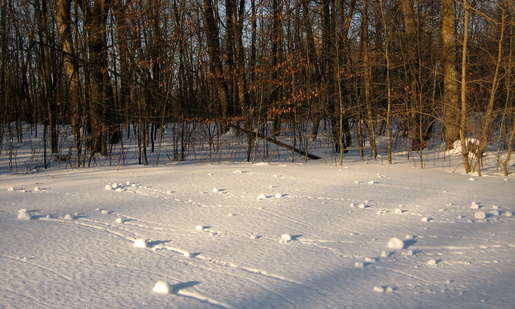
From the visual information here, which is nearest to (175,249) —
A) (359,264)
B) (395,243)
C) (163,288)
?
(163,288)

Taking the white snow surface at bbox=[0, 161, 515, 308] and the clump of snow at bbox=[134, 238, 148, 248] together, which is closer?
the white snow surface at bbox=[0, 161, 515, 308]

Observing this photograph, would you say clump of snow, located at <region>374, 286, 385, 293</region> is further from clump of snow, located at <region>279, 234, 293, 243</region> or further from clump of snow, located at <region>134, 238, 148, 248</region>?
clump of snow, located at <region>134, 238, 148, 248</region>

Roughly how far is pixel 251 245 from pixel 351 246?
72cm

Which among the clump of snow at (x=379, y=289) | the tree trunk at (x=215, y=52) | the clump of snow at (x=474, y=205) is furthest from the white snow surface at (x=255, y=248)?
the tree trunk at (x=215, y=52)

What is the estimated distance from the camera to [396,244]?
2.91 m

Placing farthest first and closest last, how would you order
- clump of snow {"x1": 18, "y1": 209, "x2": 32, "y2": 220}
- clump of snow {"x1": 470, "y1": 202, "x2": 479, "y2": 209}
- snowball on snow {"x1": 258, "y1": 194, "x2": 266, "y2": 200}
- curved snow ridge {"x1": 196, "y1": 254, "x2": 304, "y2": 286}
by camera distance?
snowball on snow {"x1": 258, "y1": 194, "x2": 266, "y2": 200} < clump of snow {"x1": 470, "y1": 202, "x2": 479, "y2": 209} < clump of snow {"x1": 18, "y1": 209, "x2": 32, "y2": 220} < curved snow ridge {"x1": 196, "y1": 254, "x2": 304, "y2": 286}

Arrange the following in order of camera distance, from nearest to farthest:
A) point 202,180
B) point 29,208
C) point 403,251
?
point 403,251
point 29,208
point 202,180

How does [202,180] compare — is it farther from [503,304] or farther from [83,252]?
[503,304]

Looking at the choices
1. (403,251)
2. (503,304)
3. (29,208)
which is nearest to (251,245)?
(403,251)

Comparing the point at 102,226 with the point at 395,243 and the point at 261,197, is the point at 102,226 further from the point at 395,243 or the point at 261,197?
the point at 395,243

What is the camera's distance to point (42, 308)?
1.91m

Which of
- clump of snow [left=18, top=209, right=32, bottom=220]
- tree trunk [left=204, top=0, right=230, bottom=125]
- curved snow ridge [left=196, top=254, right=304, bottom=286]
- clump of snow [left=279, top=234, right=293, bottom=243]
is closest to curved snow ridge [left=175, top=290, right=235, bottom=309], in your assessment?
curved snow ridge [left=196, top=254, right=304, bottom=286]

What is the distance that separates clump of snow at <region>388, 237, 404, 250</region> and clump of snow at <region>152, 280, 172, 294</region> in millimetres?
1618

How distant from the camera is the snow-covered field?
211 cm
